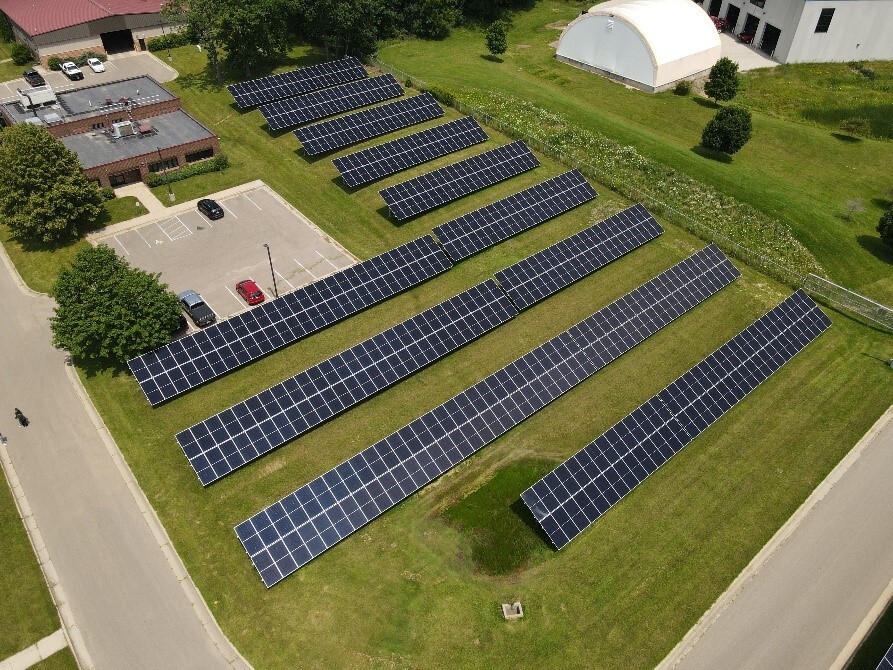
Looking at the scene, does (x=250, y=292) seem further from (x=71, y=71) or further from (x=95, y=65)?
(x=95, y=65)

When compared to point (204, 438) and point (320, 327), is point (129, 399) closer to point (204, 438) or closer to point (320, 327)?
point (204, 438)

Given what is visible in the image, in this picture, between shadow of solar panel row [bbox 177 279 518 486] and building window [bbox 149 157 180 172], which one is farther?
building window [bbox 149 157 180 172]

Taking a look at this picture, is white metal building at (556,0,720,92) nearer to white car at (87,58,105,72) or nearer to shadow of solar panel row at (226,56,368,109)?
shadow of solar panel row at (226,56,368,109)

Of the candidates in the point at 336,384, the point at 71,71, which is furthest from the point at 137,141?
the point at 336,384

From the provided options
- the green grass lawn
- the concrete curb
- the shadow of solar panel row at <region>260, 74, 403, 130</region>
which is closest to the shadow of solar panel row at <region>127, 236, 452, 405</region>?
the concrete curb

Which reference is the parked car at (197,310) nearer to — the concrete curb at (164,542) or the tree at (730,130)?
the concrete curb at (164,542)
